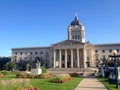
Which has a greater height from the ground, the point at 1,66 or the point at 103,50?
the point at 103,50

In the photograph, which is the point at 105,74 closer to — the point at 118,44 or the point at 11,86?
the point at 11,86

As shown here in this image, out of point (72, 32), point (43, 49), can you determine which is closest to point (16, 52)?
point (43, 49)

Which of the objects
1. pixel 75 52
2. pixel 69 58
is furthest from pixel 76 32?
pixel 69 58

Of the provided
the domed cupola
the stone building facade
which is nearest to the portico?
the stone building facade

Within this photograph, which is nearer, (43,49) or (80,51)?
(80,51)

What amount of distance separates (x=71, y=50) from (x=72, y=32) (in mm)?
15917

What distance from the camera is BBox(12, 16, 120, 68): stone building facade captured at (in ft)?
306

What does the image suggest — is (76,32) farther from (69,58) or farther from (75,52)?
(69,58)

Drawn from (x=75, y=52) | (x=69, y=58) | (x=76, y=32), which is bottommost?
(x=69, y=58)

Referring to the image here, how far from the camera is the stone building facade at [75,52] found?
3671 inches

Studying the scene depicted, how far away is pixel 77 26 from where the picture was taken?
352 ft

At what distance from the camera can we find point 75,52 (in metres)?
97.1

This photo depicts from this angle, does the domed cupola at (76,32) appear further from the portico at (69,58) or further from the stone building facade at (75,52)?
the portico at (69,58)

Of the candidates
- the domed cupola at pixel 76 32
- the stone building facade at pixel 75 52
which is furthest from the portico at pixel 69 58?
the domed cupola at pixel 76 32
